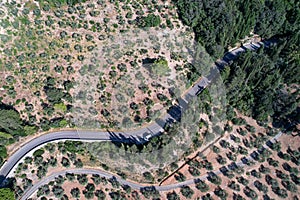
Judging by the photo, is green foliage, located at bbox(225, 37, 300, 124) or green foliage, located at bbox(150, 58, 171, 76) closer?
green foliage, located at bbox(225, 37, 300, 124)

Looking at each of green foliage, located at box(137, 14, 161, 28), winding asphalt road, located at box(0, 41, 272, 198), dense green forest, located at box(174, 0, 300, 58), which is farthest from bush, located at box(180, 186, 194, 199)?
green foliage, located at box(137, 14, 161, 28)

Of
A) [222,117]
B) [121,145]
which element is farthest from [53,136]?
[222,117]

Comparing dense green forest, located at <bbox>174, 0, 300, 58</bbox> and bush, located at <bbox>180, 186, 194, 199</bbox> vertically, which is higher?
dense green forest, located at <bbox>174, 0, 300, 58</bbox>

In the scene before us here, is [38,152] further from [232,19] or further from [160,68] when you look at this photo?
[232,19]

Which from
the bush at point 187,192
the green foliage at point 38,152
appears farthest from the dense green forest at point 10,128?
the bush at point 187,192

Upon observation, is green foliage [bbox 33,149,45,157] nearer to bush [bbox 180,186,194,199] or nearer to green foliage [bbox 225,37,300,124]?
bush [bbox 180,186,194,199]

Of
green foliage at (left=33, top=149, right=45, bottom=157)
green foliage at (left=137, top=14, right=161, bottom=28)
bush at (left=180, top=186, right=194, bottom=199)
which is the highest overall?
green foliage at (left=137, top=14, right=161, bottom=28)

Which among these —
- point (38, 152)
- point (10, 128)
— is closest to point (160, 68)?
point (38, 152)

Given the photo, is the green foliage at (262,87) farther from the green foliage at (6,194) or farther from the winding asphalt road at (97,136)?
the green foliage at (6,194)
